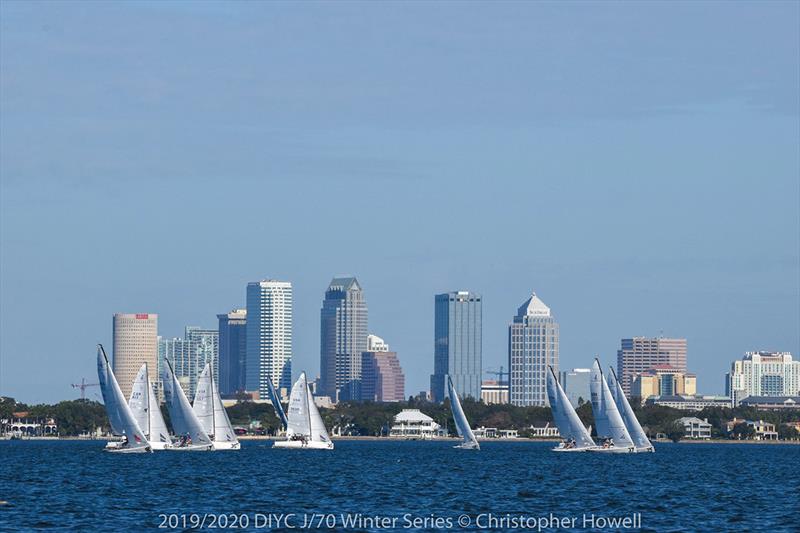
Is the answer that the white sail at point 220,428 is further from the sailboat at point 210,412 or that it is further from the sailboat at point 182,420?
the sailboat at point 182,420

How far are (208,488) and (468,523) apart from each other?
1034 inches

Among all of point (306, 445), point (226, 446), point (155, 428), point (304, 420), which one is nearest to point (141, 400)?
point (155, 428)

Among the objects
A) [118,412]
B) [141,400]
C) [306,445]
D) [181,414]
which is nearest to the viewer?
[118,412]

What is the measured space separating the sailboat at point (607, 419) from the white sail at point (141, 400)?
41.0 meters

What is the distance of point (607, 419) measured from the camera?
15862 cm

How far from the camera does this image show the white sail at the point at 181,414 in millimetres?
150250

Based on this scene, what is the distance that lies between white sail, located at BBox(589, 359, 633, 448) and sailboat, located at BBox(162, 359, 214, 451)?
35584 millimetres

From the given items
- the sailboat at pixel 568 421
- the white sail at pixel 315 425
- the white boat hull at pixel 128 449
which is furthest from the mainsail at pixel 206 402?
the sailboat at pixel 568 421

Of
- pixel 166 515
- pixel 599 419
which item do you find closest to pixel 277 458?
pixel 599 419

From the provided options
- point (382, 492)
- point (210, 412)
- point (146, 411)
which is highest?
point (146, 411)

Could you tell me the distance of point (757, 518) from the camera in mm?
73938

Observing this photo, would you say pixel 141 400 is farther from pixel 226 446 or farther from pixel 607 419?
pixel 607 419

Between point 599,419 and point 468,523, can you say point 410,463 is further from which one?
point 468,523

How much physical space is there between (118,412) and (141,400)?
19.6 ft
